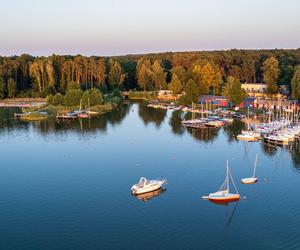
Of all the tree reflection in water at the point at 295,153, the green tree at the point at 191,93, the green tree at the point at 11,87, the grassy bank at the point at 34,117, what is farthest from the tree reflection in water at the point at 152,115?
the green tree at the point at 11,87

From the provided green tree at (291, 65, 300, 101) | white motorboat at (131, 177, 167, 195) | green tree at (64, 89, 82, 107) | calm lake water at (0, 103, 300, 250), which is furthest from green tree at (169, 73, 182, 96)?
white motorboat at (131, 177, 167, 195)

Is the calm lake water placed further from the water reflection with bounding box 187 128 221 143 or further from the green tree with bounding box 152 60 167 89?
the green tree with bounding box 152 60 167 89

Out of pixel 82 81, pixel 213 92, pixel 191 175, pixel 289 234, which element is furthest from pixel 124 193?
pixel 82 81

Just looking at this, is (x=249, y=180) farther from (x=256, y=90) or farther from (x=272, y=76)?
(x=256, y=90)

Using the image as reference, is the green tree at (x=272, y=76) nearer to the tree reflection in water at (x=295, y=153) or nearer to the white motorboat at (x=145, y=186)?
the tree reflection in water at (x=295, y=153)

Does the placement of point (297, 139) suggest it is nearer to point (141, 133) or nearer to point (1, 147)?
point (141, 133)

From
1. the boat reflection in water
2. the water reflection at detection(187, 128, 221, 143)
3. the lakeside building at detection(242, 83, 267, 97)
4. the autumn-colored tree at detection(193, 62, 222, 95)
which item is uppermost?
the autumn-colored tree at detection(193, 62, 222, 95)
